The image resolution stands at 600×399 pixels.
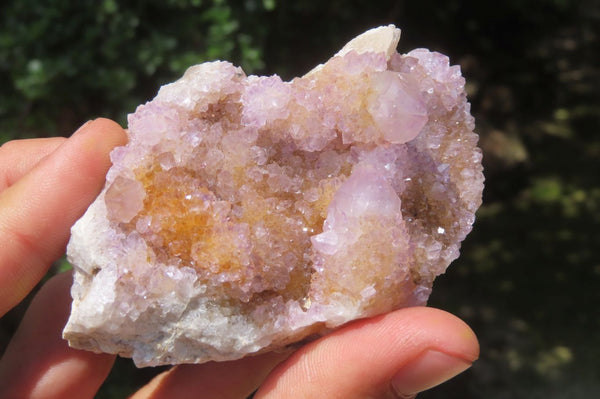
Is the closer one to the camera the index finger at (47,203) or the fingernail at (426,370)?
the fingernail at (426,370)

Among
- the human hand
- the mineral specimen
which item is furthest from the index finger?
the mineral specimen

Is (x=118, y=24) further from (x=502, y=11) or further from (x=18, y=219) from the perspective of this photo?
(x=502, y=11)

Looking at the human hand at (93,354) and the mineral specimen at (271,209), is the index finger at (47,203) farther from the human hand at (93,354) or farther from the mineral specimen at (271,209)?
the mineral specimen at (271,209)

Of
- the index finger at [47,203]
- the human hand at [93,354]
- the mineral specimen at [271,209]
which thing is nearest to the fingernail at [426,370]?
the human hand at [93,354]

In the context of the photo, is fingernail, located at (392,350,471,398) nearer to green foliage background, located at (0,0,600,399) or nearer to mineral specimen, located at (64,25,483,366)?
mineral specimen, located at (64,25,483,366)

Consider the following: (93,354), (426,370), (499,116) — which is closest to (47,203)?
(93,354)

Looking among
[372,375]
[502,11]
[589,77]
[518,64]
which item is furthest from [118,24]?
[589,77]

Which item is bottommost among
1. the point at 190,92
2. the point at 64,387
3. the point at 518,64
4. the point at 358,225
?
the point at 518,64

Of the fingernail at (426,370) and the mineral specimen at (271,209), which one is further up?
the mineral specimen at (271,209)

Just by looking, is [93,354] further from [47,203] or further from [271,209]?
[271,209]
